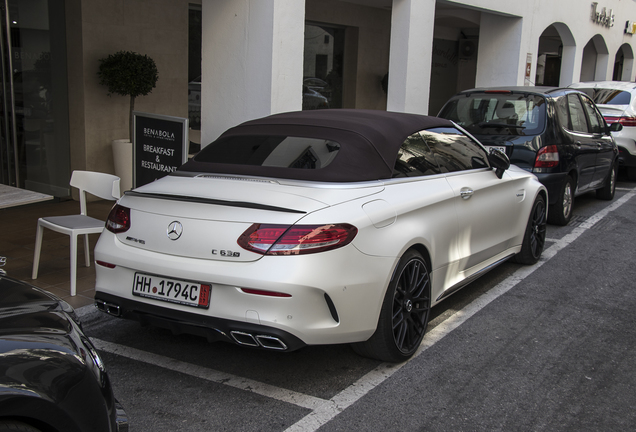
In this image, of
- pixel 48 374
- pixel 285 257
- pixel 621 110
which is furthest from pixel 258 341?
pixel 621 110

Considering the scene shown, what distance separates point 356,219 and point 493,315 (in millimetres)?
1933

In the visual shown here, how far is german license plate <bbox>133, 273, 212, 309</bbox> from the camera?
11.2 feet

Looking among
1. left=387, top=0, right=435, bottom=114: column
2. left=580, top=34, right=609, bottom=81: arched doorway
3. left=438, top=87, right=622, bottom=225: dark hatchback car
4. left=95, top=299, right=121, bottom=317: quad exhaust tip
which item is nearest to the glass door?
left=387, top=0, right=435, bottom=114: column

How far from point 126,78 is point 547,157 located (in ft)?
17.8

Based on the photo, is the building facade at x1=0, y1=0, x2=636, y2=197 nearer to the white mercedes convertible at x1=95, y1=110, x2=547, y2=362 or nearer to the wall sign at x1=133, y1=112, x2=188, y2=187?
the wall sign at x1=133, y1=112, x2=188, y2=187

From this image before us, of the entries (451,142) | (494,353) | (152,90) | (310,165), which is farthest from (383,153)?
(152,90)

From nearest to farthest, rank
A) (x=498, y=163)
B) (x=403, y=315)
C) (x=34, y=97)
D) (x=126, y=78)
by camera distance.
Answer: (x=403, y=315)
(x=498, y=163)
(x=126, y=78)
(x=34, y=97)

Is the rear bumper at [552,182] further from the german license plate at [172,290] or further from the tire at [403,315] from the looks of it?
the german license plate at [172,290]

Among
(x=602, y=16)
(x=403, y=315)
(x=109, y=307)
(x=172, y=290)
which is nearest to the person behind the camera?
(x=172, y=290)

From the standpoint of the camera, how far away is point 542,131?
753 cm

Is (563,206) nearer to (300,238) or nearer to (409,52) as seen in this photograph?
(409,52)

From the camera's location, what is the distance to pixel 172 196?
12.2 feet

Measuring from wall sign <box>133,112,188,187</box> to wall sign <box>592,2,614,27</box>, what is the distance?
53.0ft

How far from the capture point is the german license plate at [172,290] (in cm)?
342
